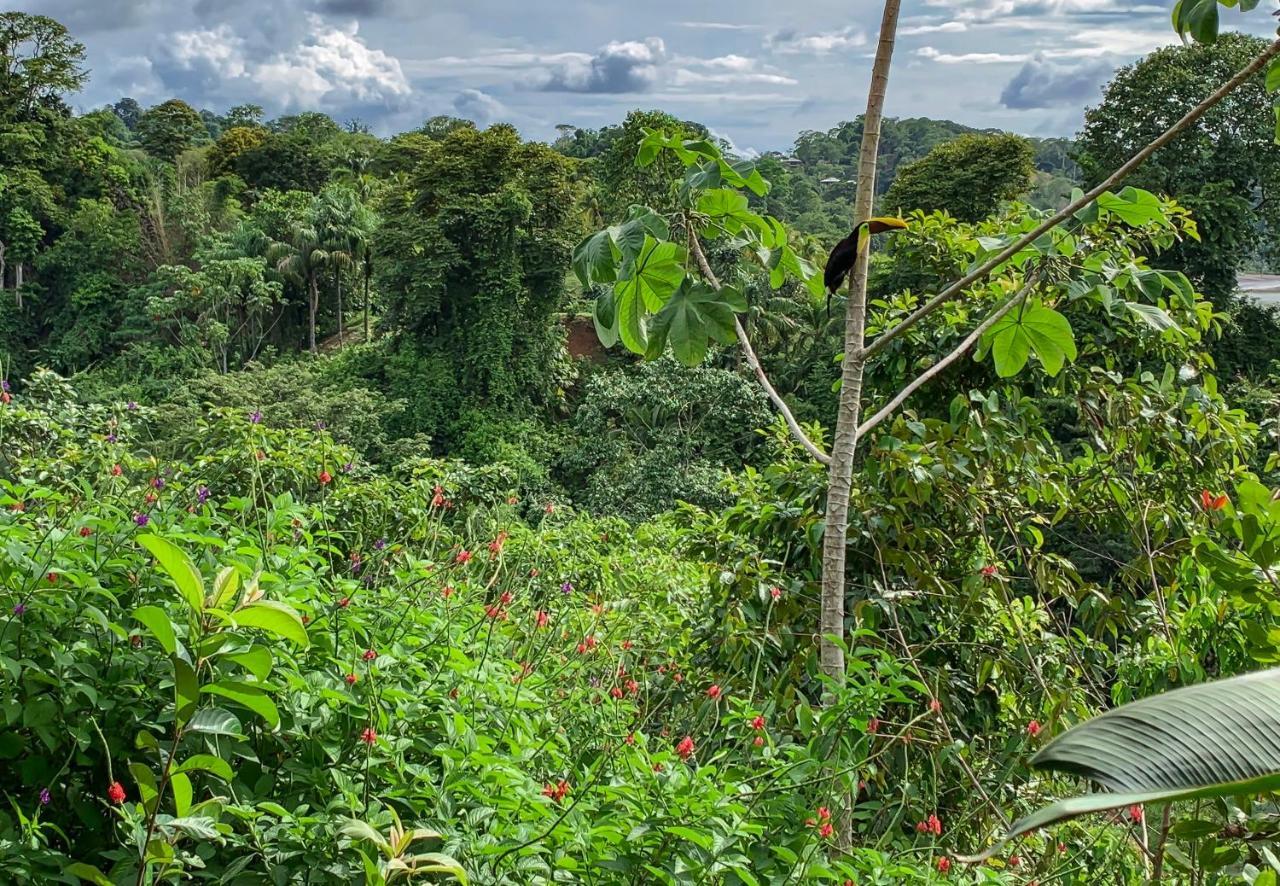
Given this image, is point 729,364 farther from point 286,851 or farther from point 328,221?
point 286,851

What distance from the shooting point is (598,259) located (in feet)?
3.68

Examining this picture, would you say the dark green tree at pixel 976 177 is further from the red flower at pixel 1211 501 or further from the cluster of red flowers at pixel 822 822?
the cluster of red flowers at pixel 822 822

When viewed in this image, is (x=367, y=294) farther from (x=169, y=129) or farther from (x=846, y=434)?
(x=846, y=434)

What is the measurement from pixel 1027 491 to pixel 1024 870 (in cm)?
77

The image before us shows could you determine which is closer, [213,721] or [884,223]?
[213,721]

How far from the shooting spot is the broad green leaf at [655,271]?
1133 millimetres

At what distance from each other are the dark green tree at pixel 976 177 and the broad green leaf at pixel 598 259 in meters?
16.8

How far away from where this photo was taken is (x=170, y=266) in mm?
21969

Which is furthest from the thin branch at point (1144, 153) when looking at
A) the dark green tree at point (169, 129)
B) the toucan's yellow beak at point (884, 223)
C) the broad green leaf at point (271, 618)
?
the dark green tree at point (169, 129)

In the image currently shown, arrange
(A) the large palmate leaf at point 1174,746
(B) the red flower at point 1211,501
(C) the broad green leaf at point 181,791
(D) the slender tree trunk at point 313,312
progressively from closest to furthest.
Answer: (A) the large palmate leaf at point 1174,746, (C) the broad green leaf at point 181,791, (B) the red flower at point 1211,501, (D) the slender tree trunk at point 313,312

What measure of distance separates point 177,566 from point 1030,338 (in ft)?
3.61

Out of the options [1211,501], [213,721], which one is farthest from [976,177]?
[213,721]

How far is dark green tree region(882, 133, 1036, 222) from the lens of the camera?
56.2 feet

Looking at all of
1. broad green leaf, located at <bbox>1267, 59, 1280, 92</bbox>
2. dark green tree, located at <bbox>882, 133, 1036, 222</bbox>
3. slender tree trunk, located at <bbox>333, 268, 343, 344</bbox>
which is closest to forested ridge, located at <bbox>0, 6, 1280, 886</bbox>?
broad green leaf, located at <bbox>1267, 59, 1280, 92</bbox>
